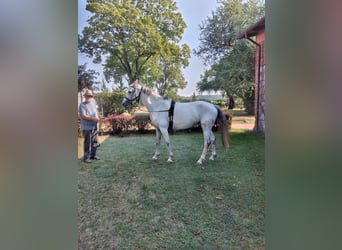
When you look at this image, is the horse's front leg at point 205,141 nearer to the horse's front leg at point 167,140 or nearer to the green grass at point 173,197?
the green grass at point 173,197

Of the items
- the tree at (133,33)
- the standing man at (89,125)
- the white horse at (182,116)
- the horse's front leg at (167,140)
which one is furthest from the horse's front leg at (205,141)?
the standing man at (89,125)

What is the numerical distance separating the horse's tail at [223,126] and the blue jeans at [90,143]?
83 centimetres

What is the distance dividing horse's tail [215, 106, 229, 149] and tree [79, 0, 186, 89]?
0.56 meters

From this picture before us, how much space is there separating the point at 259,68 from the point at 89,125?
1118 millimetres

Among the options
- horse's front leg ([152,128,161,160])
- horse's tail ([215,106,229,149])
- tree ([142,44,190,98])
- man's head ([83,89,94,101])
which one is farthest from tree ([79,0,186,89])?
horse's tail ([215,106,229,149])

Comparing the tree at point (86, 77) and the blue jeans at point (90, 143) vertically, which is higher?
the tree at point (86, 77)

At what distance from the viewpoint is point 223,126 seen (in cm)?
158

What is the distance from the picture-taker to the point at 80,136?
1.37m

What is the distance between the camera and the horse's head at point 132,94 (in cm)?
152

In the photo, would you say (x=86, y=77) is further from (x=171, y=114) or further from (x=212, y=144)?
(x=212, y=144)

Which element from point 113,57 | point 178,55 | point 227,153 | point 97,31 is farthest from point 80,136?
point 227,153

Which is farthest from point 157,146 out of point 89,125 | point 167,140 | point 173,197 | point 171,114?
point 89,125
